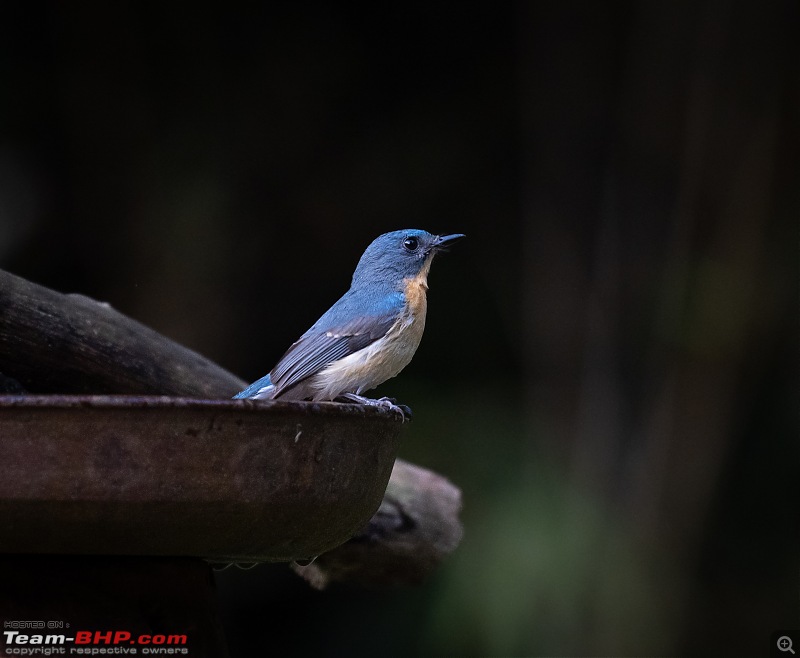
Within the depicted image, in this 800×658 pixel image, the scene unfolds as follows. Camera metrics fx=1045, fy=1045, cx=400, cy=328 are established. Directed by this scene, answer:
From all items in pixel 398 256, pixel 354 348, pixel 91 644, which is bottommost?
pixel 91 644

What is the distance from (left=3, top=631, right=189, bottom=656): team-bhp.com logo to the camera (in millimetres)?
1788

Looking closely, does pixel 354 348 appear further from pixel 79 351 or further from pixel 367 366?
pixel 79 351

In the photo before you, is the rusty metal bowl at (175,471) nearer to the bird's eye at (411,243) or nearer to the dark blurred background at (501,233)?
the bird's eye at (411,243)

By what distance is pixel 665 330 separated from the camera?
5027 mm

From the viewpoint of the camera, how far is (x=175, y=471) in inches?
62.6

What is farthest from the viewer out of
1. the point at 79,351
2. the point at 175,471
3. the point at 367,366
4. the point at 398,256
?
the point at 398,256

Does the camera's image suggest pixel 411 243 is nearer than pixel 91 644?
No

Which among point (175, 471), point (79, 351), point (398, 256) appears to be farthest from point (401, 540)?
point (175, 471)

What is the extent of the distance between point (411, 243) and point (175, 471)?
5.44 ft

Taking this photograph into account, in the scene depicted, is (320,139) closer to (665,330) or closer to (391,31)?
(391,31)

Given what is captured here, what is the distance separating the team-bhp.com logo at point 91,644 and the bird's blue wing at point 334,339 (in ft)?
2.86

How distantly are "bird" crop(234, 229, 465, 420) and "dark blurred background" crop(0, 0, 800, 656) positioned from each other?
1982mm

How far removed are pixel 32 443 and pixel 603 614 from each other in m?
3.63

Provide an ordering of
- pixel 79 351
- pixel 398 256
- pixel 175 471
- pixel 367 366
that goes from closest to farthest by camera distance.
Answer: pixel 175 471 < pixel 79 351 < pixel 367 366 < pixel 398 256
